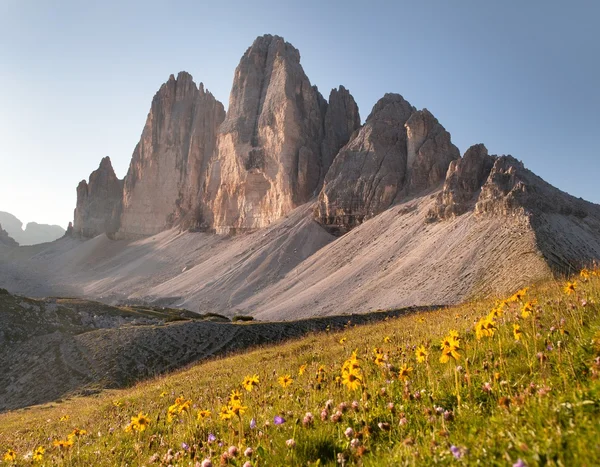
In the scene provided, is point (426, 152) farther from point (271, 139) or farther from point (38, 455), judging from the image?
point (38, 455)

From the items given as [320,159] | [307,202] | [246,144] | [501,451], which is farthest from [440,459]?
[246,144]

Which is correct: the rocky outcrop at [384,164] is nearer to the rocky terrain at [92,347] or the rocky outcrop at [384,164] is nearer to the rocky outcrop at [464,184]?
the rocky outcrop at [464,184]

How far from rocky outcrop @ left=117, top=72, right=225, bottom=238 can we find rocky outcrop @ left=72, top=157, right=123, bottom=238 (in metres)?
19.4

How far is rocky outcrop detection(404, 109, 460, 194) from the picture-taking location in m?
82.0

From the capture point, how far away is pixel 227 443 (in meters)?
4.67

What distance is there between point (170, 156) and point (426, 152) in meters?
102

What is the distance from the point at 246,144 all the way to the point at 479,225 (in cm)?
8015

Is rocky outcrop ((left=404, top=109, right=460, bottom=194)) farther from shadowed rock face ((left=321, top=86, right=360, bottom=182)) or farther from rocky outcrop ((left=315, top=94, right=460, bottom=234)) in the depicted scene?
shadowed rock face ((left=321, top=86, right=360, bottom=182))

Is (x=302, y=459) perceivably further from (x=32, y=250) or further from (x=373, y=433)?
(x=32, y=250)

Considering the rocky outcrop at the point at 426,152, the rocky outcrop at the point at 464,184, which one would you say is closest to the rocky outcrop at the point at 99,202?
the rocky outcrop at the point at 426,152

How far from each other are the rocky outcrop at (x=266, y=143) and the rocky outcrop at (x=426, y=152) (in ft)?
97.4

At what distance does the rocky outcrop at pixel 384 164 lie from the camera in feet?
274

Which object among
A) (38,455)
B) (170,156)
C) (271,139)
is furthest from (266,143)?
(38,455)

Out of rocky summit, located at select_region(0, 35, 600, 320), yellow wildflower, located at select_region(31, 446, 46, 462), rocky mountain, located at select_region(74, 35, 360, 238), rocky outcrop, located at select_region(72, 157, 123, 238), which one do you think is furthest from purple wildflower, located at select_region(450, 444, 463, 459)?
rocky outcrop, located at select_region(72, 157, 123, 238)
